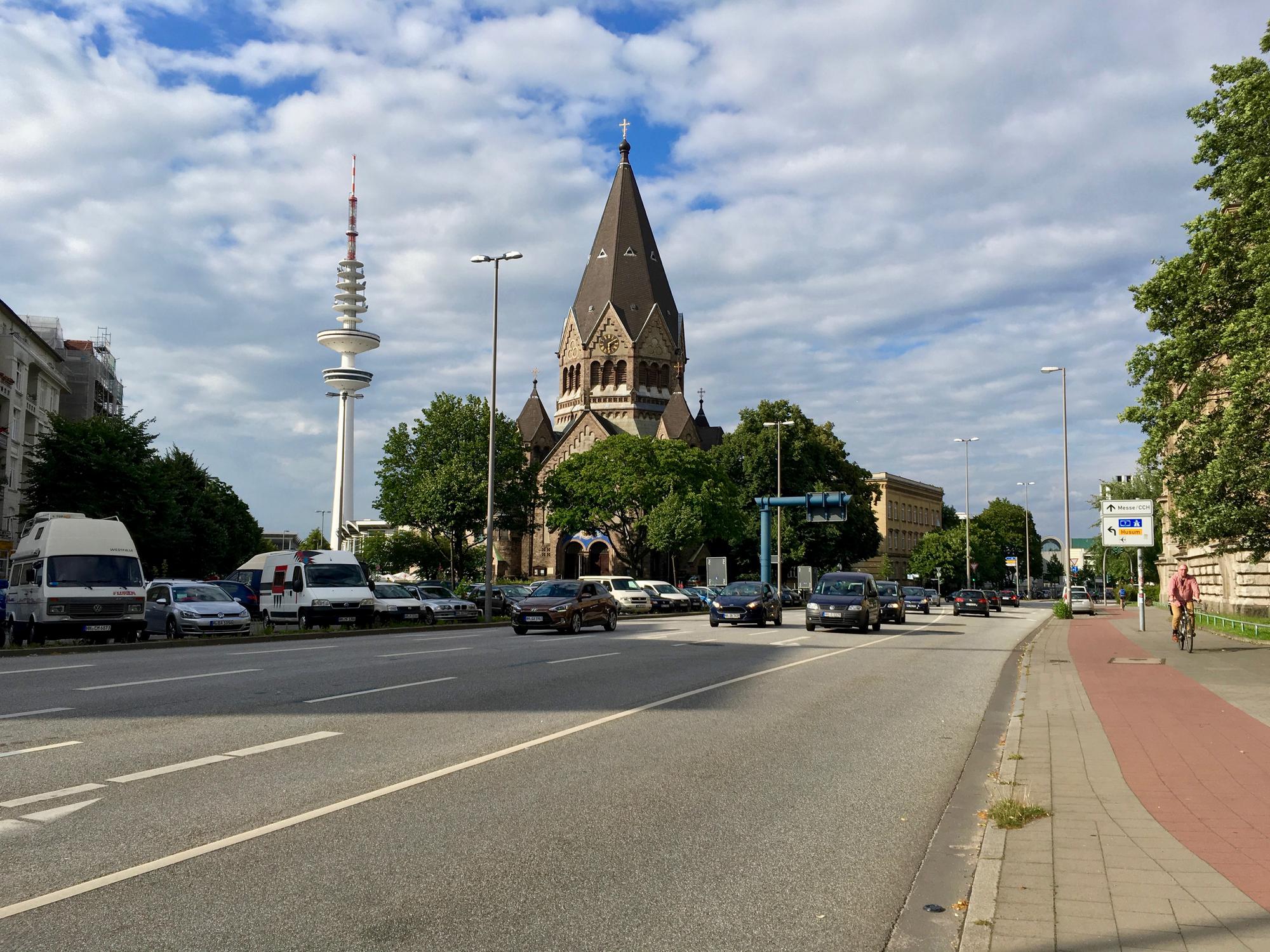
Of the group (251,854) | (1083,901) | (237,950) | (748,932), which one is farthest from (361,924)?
(1083,901)

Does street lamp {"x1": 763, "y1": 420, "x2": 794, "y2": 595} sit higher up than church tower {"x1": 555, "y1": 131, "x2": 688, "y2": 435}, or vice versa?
church tower {"x1": 555, "y1": 131, "x2": 688, "y2": 435}

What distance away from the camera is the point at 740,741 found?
9.48 m

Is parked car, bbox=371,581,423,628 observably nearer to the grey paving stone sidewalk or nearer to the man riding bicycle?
the man riding bicycle

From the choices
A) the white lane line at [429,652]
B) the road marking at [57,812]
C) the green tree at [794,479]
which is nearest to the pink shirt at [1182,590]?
the white lane line at [429,652]

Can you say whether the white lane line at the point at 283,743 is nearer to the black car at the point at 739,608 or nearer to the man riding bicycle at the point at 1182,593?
the man riding bicycle at the point at 1182,593

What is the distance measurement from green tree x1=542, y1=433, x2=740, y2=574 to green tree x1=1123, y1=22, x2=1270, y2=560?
44.5m

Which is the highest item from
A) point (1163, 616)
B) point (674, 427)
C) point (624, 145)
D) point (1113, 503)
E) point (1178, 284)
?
point (624, 145)

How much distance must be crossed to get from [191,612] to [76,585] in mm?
2599

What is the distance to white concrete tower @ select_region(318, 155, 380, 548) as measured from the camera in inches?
4316

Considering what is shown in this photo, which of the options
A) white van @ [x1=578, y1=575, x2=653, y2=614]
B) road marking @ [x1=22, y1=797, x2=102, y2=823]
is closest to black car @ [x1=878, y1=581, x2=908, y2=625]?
white van @ [x1=578, y1=575, x2=653, y2=614]

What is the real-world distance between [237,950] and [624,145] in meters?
94.4

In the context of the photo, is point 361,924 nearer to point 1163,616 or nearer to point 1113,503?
point 1113,503

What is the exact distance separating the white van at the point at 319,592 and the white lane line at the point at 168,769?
21184mm

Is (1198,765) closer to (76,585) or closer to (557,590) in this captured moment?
(76,585)
